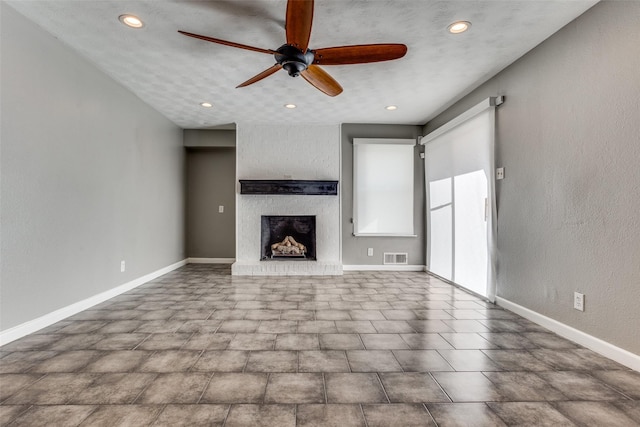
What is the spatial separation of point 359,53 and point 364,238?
347 cm

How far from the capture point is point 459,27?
8.30 ft

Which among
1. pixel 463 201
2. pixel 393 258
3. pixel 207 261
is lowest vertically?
pixel 207 261

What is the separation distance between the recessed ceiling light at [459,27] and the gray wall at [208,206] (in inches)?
179

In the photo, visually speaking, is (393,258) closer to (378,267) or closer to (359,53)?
(378,267)

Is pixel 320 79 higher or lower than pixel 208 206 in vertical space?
higher

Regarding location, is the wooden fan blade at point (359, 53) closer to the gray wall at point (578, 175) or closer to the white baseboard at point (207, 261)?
the gray wall at point (578, 175)

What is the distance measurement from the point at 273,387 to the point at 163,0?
2774 mm

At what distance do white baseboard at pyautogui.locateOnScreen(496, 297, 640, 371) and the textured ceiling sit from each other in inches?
99.1

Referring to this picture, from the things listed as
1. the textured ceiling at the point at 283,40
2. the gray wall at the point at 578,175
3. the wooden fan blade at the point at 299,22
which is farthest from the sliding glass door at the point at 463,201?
the wooden fan blade at the point at 299,22

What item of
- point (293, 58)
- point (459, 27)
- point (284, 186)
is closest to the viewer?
point (293, 58)

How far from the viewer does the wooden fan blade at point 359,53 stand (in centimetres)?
227

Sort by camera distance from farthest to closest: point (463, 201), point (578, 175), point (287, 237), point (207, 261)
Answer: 1. point (207, 261)
2. point (287, 237)
3. point (463, 201)
4. point (578, 175)

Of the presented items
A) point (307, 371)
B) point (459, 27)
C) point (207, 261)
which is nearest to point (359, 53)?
point (459, 27)

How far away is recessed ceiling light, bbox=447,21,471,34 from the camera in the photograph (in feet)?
8.13
